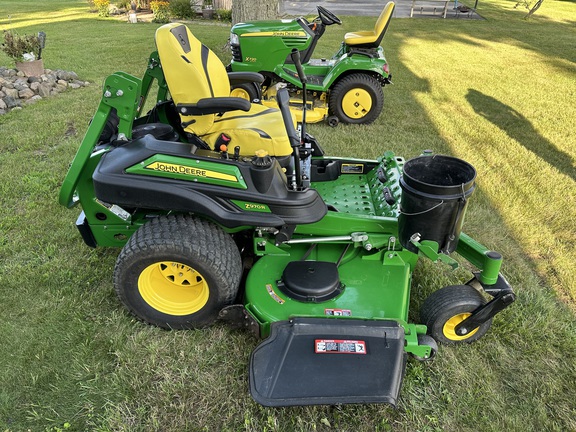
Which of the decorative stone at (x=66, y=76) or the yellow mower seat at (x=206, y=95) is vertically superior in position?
the yellow mower seat at (x=206, y=95)

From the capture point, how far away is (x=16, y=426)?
2.06 meters

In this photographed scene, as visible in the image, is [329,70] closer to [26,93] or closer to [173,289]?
[173,289]

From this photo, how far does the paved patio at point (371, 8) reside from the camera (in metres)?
14.6

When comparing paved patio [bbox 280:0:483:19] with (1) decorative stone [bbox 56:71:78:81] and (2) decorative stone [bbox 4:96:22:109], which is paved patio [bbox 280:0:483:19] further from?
(2) decorative stone [bbox 4:96:22:109]

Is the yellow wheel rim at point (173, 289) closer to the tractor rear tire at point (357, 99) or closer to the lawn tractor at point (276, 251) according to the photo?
the lawn tractor at point (276, 251)

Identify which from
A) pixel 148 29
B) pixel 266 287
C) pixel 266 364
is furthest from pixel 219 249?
pixel 148 29

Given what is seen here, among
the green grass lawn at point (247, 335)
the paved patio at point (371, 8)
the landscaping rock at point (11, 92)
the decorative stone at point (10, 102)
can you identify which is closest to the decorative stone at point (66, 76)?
the landscaping rock at point (11, 92)

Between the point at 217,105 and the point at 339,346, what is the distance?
141 centimetres

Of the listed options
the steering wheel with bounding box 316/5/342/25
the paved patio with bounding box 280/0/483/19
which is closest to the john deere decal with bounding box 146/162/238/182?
the steering wheel with bounding box 316/5/342/25

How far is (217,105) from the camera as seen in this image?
2.54 metres

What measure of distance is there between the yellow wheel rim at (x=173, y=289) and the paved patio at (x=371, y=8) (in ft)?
42.4

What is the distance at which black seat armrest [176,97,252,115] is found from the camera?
254cm

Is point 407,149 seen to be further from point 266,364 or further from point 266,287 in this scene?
point 266,364

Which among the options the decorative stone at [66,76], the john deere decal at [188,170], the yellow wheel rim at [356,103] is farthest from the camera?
the decorative stone at [66,76]
